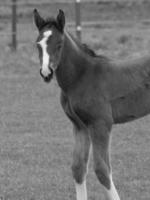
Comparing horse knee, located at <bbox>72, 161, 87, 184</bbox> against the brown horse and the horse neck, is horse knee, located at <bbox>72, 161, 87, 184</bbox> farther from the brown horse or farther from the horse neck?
the horse neck

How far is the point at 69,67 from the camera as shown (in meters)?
6.36

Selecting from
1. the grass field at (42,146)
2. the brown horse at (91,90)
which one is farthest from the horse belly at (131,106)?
the grass field at (42,146)

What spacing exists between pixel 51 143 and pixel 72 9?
15348 millimetres

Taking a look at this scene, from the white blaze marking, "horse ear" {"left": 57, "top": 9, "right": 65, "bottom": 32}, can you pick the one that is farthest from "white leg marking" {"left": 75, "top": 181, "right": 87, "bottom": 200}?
"horse ear" {"left": 57, "top": 9, "right": 65, "bottom": 32}

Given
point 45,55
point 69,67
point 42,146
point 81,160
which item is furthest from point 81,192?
point 42,146

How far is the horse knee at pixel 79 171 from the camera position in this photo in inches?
258

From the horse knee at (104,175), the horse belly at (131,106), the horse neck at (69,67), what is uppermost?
the horse neck at (69,67)

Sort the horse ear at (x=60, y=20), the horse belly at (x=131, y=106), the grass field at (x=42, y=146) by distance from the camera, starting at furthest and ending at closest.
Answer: the grass field at (x=42, y=146) → the horse belly at (x=131, y=106) → the horse ear at (x=60, y=20)

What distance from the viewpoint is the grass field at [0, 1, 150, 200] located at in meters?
7.19

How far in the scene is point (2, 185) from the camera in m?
7.30

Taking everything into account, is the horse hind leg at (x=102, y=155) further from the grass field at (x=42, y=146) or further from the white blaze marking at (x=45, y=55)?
the white blaze marking at (x=45, y=55)

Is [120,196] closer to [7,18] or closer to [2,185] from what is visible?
[2,185]

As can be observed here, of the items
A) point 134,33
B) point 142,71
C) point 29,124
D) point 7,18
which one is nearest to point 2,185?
point 142,71

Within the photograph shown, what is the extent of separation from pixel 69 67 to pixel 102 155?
86 cm
